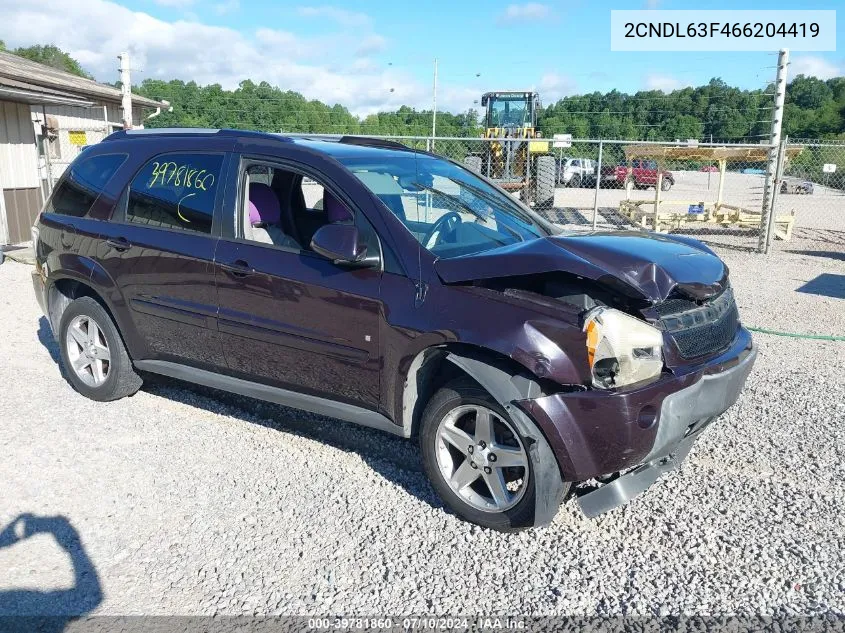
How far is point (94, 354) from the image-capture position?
5.12 metres

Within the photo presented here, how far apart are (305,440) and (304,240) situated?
132 centimetres

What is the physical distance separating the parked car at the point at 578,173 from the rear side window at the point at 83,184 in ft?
99.7

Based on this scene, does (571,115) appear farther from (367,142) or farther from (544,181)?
(367,142)

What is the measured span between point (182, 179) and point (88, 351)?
154 centimetres

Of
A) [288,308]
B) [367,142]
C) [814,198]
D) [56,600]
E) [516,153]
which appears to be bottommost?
[814,198]

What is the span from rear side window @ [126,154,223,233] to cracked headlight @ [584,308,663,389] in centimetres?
249

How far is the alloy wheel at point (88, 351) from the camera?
510 cm

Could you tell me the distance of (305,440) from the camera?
4.56 meters

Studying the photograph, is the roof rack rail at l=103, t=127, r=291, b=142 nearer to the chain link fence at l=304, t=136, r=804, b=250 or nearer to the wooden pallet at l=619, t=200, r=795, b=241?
the chain link fence at l=304, t=136, r=804, b=250

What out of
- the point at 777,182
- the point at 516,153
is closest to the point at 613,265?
the point at 777,182

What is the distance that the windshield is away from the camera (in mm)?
3871

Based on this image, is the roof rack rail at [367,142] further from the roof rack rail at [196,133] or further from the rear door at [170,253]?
the rear door at [170,253]

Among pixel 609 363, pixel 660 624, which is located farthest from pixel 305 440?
pixel 660 624

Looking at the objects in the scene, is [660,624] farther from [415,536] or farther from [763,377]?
[763,377]
